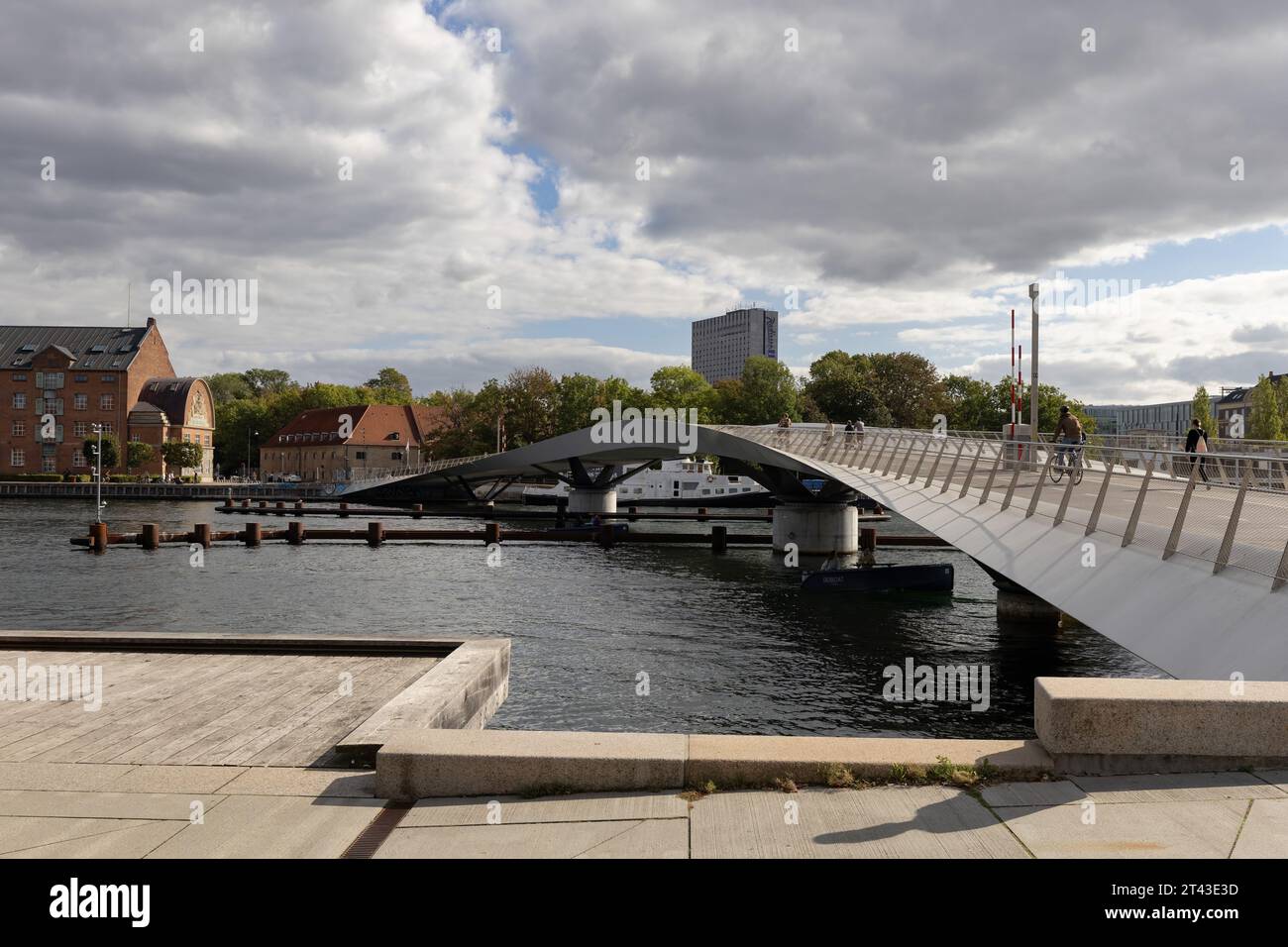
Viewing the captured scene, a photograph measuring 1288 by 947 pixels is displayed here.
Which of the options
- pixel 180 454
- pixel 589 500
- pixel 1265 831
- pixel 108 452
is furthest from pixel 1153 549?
pixel 108 452

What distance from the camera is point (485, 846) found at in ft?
16.4

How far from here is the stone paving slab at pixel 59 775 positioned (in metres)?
6.23

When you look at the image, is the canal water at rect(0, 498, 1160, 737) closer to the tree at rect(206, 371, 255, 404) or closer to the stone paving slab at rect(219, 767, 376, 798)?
the stone paving slab at rect(219, 767, 376, 798)

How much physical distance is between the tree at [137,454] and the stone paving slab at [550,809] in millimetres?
115659

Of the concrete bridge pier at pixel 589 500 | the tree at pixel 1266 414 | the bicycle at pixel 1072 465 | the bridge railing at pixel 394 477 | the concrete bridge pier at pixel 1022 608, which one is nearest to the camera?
the bicycle at pixel 1072 465

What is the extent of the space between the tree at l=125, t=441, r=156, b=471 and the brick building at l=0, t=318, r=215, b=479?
1783 mm

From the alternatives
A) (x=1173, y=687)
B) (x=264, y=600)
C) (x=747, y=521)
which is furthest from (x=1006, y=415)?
(x=1173, y=687)

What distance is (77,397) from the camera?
373 ft

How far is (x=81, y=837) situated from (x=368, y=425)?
5078 inches

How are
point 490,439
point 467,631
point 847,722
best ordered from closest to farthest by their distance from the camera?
point 847,722, point 467,631, point 490,439

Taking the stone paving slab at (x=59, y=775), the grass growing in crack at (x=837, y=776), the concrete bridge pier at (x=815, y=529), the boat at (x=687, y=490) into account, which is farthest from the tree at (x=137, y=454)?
the grass growing in crack at (x=837, y=776)

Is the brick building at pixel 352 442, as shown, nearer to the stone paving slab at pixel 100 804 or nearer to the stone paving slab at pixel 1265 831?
the stone paving slab at pixel 100 804
